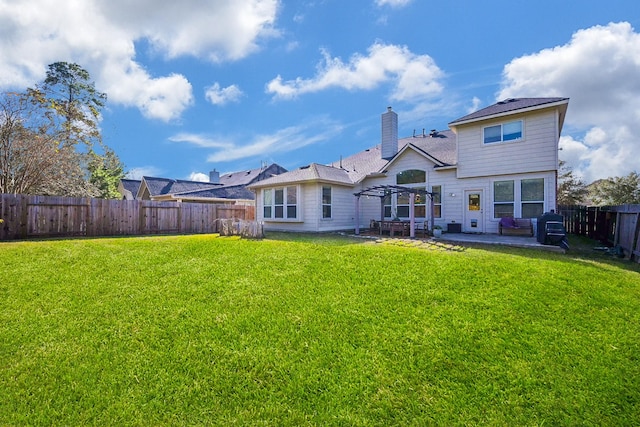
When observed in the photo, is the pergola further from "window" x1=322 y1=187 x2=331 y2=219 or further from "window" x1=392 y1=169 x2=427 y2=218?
"window" x1=322 y1=187 x2=331 y2=219

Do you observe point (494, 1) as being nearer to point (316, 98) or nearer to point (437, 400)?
point (316, 98)

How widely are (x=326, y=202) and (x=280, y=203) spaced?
271cm

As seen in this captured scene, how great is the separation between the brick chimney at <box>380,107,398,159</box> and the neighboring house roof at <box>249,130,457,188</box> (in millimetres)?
582

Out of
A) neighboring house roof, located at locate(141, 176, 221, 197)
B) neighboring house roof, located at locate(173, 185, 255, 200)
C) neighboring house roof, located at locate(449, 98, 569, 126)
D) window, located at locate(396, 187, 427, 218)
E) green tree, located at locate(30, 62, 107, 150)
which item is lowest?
window, located at locate(396, 187, 427, 218)

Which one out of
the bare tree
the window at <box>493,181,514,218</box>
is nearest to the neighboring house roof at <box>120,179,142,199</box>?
the bare tree

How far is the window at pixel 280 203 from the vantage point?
14.6 m

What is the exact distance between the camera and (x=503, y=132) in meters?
11.8

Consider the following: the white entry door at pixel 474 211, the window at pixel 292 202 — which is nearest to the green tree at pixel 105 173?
the window at pixel 292 202

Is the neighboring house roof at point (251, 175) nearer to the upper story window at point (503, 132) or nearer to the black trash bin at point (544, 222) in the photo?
the upper story window at point (503, 132)

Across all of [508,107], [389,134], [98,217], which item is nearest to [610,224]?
[508,107]

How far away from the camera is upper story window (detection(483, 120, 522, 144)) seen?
1151cm

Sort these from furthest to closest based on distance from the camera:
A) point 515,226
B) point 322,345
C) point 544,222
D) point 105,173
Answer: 1. point 105,173
2. point 515,226
3. point 544,222
4. point 322,345

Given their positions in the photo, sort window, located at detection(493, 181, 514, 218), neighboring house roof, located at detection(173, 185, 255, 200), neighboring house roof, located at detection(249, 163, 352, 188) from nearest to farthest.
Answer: window, located at detection(493, 181, 514, 218)
neighboring house roof, located at detection(249, 163, 352, 188)
neighboring house roof, located at detection(173, 185, 255, 200)

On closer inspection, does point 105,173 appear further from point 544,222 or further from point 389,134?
point 544,222
